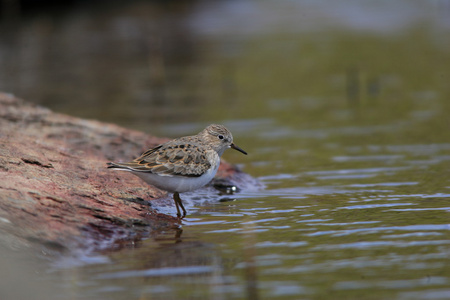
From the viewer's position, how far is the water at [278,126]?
6492 millimetres

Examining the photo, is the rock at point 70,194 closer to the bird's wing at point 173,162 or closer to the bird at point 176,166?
the bird at point 176,166

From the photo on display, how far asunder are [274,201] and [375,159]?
3.90m

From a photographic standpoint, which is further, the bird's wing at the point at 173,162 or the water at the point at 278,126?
the bird's wing at the point at 173,162

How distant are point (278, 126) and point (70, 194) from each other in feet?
31.5

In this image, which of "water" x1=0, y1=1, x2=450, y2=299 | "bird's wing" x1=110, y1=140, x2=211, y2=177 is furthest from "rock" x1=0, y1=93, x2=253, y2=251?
"bird's wing" x1=110, y1=140, x2=211, y2=177

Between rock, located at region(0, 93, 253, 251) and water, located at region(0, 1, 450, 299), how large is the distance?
14.5 inches

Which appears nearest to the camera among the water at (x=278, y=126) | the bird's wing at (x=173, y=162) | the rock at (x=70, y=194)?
the water at (x=278, y=126)

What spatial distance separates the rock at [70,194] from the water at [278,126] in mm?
368

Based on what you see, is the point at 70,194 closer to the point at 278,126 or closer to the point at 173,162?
the point at 173,162

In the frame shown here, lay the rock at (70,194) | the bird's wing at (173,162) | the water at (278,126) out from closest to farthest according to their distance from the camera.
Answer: the water at (278,126), the rock at (70,194), the bird's wing at (173,162)

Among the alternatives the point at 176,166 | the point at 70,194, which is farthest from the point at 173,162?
the point at 70,194

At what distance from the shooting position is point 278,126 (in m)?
17.3

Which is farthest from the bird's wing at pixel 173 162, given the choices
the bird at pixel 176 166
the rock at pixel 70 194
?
the rock at pixel 70 194

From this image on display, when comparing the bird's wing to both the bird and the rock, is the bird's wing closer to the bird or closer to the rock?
the bird
